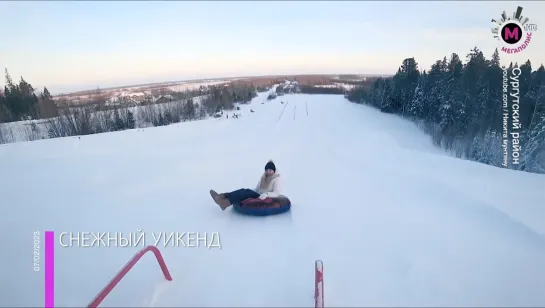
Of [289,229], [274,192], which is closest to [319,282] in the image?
[289,229]

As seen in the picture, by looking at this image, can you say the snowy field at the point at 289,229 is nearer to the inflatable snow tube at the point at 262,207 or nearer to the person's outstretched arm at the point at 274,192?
→ the inflatable snow tube at the point at 262,207

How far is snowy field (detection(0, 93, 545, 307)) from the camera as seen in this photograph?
11.7 ft

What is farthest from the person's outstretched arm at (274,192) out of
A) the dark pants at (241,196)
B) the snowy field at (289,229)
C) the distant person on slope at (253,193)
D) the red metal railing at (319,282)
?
the red metal railing at (319,282)

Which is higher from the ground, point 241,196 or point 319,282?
point 241,196

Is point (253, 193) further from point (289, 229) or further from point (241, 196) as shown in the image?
point (289, 229)

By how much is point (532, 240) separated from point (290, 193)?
4263 mm

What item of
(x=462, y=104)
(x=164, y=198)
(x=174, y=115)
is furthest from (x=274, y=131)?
(x=174, y=115)

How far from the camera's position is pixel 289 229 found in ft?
16.3

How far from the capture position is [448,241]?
15.0 feet

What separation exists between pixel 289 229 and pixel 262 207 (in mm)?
631

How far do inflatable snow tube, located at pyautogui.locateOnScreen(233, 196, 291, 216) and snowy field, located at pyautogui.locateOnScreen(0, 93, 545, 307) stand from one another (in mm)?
140

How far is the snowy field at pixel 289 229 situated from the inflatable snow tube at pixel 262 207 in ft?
0.46

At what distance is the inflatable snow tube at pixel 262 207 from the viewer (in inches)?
206

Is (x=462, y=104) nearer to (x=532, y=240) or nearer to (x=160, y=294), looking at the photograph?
(x=532, y=240)
